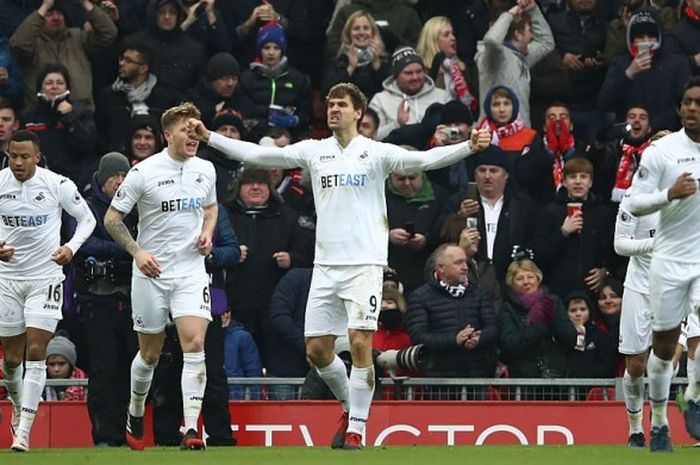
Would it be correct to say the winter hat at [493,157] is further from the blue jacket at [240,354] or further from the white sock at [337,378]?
the white sock at [337,378]

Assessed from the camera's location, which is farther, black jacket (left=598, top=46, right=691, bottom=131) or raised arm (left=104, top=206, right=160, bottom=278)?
black jacket (left=598, top=46, right=691, bottom=131)

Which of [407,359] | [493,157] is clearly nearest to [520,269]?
[493,157]

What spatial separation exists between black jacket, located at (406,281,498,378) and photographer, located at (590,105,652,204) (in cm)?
267

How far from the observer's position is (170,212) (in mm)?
17406

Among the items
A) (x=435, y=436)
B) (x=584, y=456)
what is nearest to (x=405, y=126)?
(x=435, y=436)

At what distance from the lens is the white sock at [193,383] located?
16.8 meters

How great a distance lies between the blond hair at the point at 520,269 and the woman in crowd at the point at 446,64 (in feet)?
10.7

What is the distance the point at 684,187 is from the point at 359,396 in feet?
11.4

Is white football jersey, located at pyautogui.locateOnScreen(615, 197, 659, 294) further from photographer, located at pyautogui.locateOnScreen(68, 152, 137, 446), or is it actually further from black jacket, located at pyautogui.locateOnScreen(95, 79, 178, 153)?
black jacket, located at pyautogui.locateOnScreen(95, 79, 178, 153)

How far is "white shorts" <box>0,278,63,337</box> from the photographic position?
18.0 m

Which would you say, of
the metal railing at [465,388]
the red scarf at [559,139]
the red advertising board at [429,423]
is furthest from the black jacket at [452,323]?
the red scarf at [559,139]

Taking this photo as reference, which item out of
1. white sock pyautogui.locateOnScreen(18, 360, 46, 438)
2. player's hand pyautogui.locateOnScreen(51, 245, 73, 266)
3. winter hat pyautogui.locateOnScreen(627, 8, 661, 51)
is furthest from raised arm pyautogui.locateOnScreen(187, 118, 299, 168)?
winter hat pyautogui.locateOnScreen(627, 8, 661, 51)

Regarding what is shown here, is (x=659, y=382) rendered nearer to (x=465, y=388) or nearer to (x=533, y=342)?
(x=465, y=388)

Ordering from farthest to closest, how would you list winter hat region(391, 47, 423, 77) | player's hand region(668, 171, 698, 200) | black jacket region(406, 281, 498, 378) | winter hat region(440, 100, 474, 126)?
winter hat region(391, 47, 423, 77), winter hat region(440, 100, 474, 126), black jacket region(406, 281, 498, 378), player's hand region(668, 171, 698, 200)
